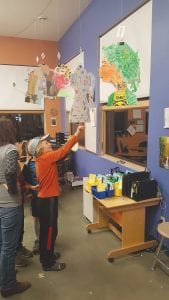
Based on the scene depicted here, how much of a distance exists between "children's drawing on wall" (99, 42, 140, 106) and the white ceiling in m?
1.65

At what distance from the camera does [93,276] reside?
227 centimetres

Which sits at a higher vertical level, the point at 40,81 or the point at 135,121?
the point at 40,81

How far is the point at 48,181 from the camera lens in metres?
2.21

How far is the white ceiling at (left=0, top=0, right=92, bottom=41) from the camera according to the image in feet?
12.4

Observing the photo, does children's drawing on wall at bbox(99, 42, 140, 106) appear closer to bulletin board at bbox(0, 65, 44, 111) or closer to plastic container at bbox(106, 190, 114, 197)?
plastic container at bbox(106, 190, 114, 197)

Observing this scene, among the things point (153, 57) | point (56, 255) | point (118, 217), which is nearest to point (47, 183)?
point (56, 255)

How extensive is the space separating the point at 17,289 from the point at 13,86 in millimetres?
4303

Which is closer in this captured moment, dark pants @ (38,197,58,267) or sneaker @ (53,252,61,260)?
dark pants @ (38,197,58,267)

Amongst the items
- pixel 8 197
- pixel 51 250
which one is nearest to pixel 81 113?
pixel 8 197

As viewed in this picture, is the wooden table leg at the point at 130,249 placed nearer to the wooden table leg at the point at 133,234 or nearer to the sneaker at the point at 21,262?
Result: the wooden table leg at the point at 133,234

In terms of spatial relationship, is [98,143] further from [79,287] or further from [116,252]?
[79,287]

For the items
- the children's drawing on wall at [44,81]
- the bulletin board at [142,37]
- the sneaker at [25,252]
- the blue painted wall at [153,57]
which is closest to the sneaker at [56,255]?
the sneaker at [25,252]

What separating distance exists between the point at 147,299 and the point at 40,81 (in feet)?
10.1

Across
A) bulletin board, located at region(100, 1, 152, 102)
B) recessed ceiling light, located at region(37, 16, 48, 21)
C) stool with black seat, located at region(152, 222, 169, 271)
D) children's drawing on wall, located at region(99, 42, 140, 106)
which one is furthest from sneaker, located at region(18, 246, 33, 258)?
recessed ceiling light, located at region(37, 16, 48, 21)
